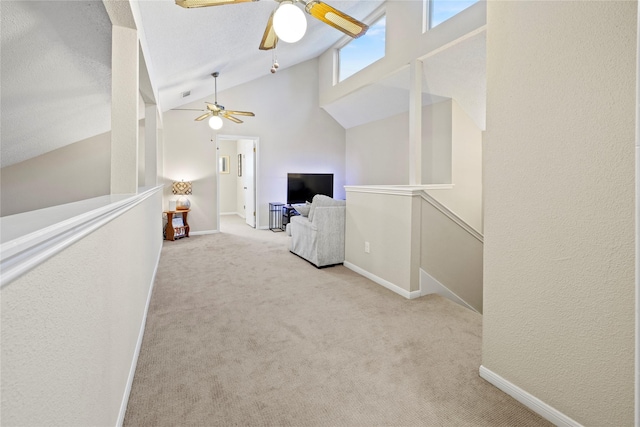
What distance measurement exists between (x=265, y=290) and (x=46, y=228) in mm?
2758

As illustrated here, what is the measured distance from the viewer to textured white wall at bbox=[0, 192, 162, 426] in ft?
1.80

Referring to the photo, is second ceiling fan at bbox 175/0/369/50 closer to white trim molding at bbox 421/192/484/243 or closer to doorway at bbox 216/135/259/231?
white trim molding at bbox 421/192/484/243

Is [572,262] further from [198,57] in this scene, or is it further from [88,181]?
[88,181]

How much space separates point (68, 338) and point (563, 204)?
1.88 metres

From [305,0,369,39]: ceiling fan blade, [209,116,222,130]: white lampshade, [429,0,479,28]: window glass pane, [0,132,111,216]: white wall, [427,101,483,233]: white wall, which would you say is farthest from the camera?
[209,116,222,130]: white lampshade

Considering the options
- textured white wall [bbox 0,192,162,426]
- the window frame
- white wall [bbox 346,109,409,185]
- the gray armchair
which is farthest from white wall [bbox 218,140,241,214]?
textured white wall [bbox 0,192,162,426]

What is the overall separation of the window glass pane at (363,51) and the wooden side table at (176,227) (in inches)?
163

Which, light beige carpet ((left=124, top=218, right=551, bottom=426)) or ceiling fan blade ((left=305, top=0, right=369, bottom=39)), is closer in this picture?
light beige carpet ((left=124, top=218, right=551, bottom=426))

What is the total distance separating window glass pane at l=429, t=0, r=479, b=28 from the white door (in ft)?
14.2

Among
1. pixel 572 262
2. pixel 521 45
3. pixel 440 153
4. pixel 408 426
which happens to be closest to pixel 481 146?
pixel 440 153

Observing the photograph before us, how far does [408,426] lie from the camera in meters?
1.50

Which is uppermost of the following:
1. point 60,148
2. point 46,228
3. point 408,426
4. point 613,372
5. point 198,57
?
point 198,57

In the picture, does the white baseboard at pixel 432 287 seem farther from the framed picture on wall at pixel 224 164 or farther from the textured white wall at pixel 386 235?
the framed picture on wall at pixel 224 164

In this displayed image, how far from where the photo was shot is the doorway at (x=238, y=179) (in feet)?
24.8
